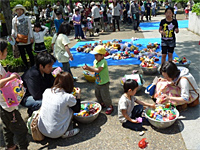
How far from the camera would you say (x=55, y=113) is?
3277 millimetres

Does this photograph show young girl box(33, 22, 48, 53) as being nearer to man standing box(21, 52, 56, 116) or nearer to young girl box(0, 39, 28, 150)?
man standing box(21, 52, 56, 116)

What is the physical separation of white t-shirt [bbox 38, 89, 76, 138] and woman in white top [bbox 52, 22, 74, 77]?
6.92 feet

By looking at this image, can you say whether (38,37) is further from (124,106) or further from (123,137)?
(123,137)

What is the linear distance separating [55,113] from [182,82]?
2.32m

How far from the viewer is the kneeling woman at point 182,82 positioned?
3.69m

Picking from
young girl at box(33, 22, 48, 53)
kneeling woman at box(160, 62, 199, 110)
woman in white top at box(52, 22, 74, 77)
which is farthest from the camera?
young girl at box(33, 22, 48, 53)

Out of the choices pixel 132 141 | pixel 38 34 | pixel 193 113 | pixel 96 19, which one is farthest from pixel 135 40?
pixel 132 141

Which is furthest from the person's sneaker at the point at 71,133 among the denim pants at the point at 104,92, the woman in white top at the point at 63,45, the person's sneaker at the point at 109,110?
the woman in white top at the point at 63,45

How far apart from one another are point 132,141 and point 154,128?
53 centimetres

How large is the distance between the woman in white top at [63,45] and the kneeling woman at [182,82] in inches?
101

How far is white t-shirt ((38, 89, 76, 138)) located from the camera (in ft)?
10.7

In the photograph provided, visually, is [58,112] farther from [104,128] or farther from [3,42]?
[3,42]

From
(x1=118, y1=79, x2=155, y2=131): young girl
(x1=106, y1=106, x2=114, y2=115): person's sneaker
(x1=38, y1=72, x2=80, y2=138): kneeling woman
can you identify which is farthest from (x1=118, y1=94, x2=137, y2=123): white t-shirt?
(x1=38, y1=72, x2=80, y2=138): kneeling woman

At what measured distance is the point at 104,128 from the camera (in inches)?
148
